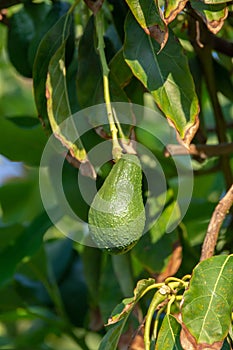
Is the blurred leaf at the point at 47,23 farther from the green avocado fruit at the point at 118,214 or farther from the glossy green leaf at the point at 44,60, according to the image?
the green avocado fruit at the point at 118,214

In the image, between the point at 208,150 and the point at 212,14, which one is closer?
the point at 212,14

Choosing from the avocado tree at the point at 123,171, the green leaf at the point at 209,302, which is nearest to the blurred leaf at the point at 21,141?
the avocado tree at the point at 123,171

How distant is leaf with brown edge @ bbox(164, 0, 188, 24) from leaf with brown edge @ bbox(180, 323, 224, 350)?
1.07ft

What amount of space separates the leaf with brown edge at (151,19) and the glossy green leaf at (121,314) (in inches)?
10.4

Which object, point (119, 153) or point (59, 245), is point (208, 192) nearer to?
point (59, 245)

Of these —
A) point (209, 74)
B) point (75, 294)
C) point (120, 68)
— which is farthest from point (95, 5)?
point (75, 294)

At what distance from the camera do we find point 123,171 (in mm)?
977

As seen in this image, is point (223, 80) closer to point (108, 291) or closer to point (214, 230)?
point (108, 291)

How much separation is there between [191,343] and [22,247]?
2.49 ft

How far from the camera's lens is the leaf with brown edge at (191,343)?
0.86 metres

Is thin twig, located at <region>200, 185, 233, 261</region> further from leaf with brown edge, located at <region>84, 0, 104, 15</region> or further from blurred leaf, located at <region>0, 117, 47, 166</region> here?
blurred leaf, located at <region>0, 117, 47, 166</region>

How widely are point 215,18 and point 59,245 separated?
1033 millimetres

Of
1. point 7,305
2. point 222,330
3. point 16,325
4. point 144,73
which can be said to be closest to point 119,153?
point 144,73

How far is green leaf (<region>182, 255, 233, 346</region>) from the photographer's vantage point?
867mm
